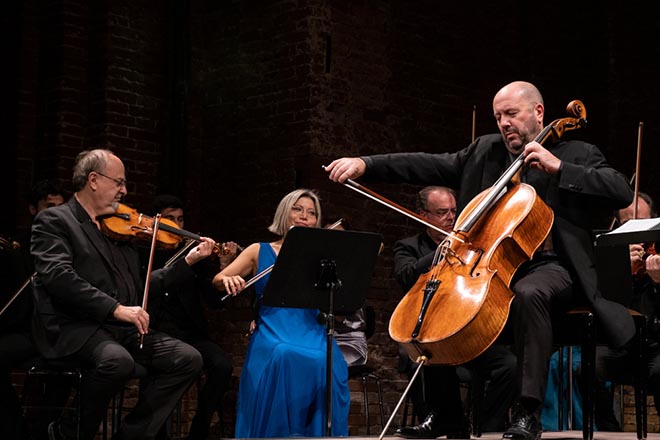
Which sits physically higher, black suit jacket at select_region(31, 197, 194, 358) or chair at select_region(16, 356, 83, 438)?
black suit jacket at select_region(31, 197, 194, 358)

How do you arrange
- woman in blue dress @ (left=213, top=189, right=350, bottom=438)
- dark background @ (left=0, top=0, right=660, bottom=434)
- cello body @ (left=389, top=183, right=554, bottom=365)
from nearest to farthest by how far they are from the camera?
cello body @ (left=389, top=183, right=554, bottom=365), woman in blue dress @ (left=213, top=189, right=350, bottom=438), dark background @ (left=0, top=0, right=660, bottom=434)

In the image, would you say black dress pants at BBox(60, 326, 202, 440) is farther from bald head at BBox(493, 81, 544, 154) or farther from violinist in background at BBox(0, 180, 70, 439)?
bald head at BBox(493, 81, 544, 154)

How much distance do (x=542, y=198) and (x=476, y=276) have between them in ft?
1.84

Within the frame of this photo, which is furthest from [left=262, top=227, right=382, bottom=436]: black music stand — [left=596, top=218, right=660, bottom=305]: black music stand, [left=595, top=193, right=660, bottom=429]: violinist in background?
[left=595, top=193, right=660, bottom=429]: violinist in background

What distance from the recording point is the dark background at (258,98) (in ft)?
21.6

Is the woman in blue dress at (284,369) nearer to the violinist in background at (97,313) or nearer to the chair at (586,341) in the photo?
the violinist in background at (97,313)

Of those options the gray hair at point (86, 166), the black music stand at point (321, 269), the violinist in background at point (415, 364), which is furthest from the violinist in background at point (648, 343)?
the gray hair at point (86, 166)

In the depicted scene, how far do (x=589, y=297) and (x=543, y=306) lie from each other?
24cm

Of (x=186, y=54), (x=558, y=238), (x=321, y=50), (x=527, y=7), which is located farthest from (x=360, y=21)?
(x=558, y=238)

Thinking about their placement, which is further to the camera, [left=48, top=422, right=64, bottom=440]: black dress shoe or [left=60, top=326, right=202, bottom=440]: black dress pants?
[left=48, top=422, right=64, bottom=440]: black dress shoe

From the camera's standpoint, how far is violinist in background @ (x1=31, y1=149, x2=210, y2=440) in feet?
13.4

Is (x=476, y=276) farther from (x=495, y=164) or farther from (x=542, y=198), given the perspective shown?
(x=495, y=164)

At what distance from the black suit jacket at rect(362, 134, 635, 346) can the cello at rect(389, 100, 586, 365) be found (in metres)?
0.15

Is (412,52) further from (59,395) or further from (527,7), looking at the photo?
(59,395)
